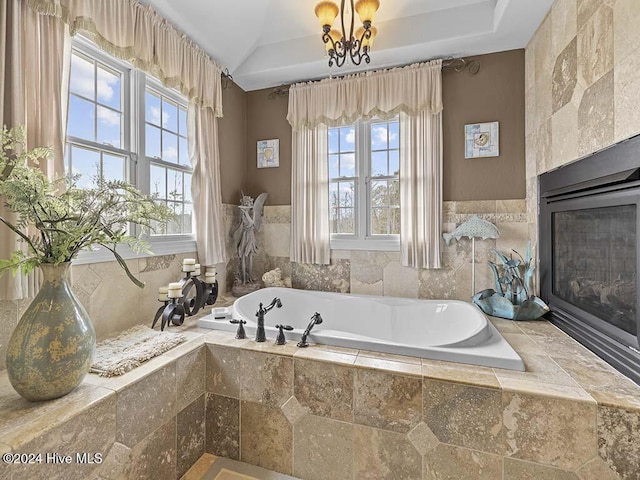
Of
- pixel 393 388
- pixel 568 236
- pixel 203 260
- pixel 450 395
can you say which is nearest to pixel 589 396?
pixel 450 395

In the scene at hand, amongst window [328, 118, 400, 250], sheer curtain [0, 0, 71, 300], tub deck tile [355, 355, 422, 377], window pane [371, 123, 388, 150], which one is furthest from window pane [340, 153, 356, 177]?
sheer curtain [0, 0, 71, 300]

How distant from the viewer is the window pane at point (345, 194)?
2.89m

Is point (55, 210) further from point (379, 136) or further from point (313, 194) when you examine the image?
point (379, 136)

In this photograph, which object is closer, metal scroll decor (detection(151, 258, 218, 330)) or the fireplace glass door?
the fireplace glass door

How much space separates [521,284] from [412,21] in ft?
7.15

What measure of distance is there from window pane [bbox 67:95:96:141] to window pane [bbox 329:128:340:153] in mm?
1853

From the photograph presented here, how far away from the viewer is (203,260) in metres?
2.49

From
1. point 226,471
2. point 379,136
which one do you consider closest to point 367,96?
point 379,136

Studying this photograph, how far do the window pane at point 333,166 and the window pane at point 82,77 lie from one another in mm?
1851

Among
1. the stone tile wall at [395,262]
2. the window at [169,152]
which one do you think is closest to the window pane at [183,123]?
the window at [169,152]

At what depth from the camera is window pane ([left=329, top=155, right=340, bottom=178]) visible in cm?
293

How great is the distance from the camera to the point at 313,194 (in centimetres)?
287

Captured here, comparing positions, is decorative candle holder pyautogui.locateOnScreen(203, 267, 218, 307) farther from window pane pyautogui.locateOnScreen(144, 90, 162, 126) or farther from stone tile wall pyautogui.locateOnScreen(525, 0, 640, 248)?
stone tile wall pyautogui.locateOnScreen(525, 0, 640, 248)

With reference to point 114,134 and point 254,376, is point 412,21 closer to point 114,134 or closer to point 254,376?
point 114,134
